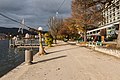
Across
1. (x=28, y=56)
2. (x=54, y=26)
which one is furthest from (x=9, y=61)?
(x=54, y=26)

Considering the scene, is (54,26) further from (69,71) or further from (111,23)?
(69,71)

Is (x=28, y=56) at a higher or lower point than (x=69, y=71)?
higher

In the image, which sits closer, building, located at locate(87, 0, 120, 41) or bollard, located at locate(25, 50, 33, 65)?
bollard, located at locate(25, 50, 33, 65)

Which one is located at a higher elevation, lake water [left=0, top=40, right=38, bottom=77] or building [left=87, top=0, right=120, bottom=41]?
building [left=87, top=0, right=120, bottom=41]

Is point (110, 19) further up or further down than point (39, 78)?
further up

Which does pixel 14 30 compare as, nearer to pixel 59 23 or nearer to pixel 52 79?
pixel 59 23

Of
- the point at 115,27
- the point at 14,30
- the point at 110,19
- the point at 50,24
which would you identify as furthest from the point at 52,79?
the point at 14,30

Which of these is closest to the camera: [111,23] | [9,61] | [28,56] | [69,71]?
[69,71]

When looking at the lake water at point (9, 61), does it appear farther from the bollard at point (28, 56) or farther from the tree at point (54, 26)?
the tree at point (54, 26)

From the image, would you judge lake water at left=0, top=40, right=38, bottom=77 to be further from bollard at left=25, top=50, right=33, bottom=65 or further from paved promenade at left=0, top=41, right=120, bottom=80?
paved promenade at left=0, top=41, right=120, bottom=80

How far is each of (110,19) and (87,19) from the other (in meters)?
62.8

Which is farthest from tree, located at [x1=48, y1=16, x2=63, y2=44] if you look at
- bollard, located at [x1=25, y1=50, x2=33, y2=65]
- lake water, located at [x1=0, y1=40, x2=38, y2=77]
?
bollard, located at [x1=25, y1=50, x2=33, y2=65]

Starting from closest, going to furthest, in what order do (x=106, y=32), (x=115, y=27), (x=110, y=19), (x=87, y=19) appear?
(x=87, y=19) → (x=115, y=27) → (x=106, y=32) → (x=110, y=19)

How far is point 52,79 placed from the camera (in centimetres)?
1104
